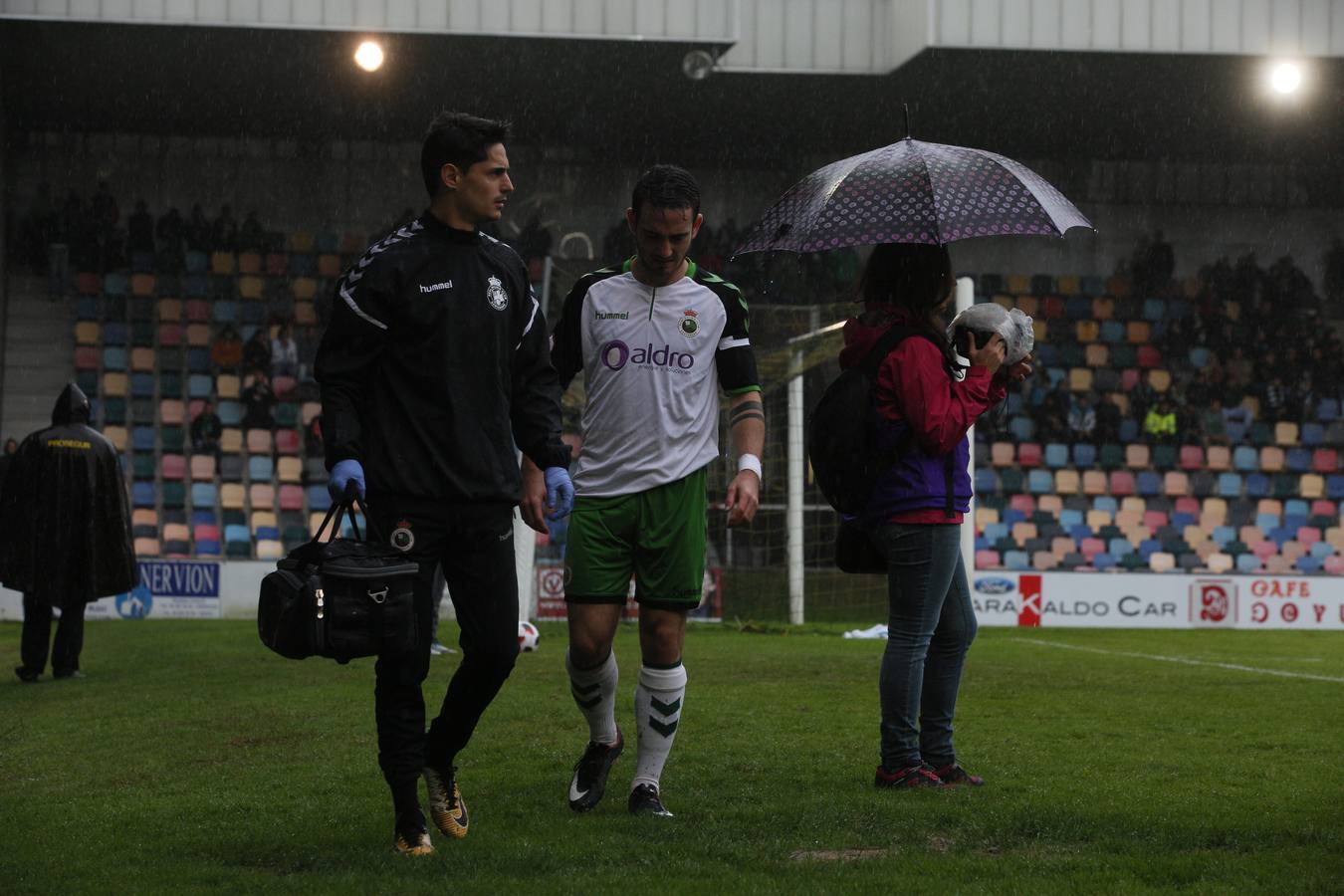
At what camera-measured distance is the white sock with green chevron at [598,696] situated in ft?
17.1

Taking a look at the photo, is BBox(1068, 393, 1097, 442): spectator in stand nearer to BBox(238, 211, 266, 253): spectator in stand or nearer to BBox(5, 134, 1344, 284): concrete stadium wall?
BBox(5, 134, 1344, 284): concrete stadium wall

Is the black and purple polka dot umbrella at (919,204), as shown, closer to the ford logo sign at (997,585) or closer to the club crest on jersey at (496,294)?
the club crest on jersey at (496,294)

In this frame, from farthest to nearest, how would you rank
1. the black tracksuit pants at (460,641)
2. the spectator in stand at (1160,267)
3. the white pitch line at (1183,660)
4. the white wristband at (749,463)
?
1. the spectator in stand at (1160,267)
2. the white pitch line at (1183,660)
3. the white wristband at (749,463)
4. the black tracksuit pants at (460,641)

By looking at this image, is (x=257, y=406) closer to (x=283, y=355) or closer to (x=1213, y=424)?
(x=283, y=355)

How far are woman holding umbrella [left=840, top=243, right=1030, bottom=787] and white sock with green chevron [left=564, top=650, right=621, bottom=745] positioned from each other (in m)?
0.86

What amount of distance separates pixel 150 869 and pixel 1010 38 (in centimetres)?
1725

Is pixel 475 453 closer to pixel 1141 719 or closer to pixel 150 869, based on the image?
pixel 150 869

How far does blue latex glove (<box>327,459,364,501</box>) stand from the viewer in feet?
13.7

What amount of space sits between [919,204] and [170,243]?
2122 centimetres

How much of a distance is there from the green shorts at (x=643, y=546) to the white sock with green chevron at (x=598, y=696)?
25cm

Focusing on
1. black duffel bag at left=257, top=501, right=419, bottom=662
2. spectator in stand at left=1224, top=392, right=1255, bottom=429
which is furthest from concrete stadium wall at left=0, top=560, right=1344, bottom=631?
black duffel bag at left=257, top=501, right=419, bottom=662

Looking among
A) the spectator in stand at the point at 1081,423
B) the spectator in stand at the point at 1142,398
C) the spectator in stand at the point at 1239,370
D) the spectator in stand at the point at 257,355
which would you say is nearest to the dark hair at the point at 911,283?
the spectator in stand at the point at 257,355

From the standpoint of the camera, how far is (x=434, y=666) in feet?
34.9

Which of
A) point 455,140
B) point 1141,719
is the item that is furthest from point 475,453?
point 1141,719
